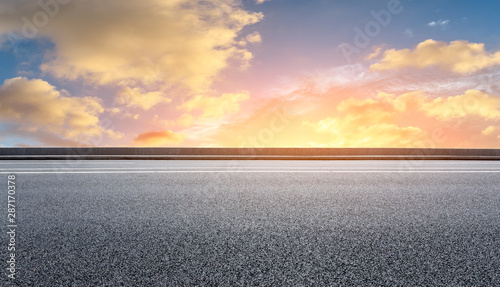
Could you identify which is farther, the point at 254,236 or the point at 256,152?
the point at 256,152

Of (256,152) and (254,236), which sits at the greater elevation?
(256,152)

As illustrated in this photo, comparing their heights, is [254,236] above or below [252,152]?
below

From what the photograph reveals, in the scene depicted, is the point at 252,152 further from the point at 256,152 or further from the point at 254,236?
the point at 254,236

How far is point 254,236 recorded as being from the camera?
3.65 metres

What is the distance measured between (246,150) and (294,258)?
50.4ft

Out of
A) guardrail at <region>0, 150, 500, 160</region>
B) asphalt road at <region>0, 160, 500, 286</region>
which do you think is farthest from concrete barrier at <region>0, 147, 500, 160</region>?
asphalt road at <region>0, 160, 500, 286</region>

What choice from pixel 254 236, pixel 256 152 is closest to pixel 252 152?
pixel 256 152

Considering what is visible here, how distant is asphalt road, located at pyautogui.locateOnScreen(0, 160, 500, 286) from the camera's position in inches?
107

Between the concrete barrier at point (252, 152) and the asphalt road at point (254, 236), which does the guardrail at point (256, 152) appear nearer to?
the concrete barrier at point (252, 152)

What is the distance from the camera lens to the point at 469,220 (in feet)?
14.8

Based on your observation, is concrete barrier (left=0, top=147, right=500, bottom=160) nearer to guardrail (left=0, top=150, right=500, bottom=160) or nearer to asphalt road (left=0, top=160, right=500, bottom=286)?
guardrail (left=0, top=150, right=500, bottom=160)

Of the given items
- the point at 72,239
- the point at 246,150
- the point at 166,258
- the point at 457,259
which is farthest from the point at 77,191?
the point at 246,150

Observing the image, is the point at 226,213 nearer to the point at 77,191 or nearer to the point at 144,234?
the point at 144,234

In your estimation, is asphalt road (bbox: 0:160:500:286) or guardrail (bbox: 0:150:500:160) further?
guardrail (bbox: 0:150:500:160)
